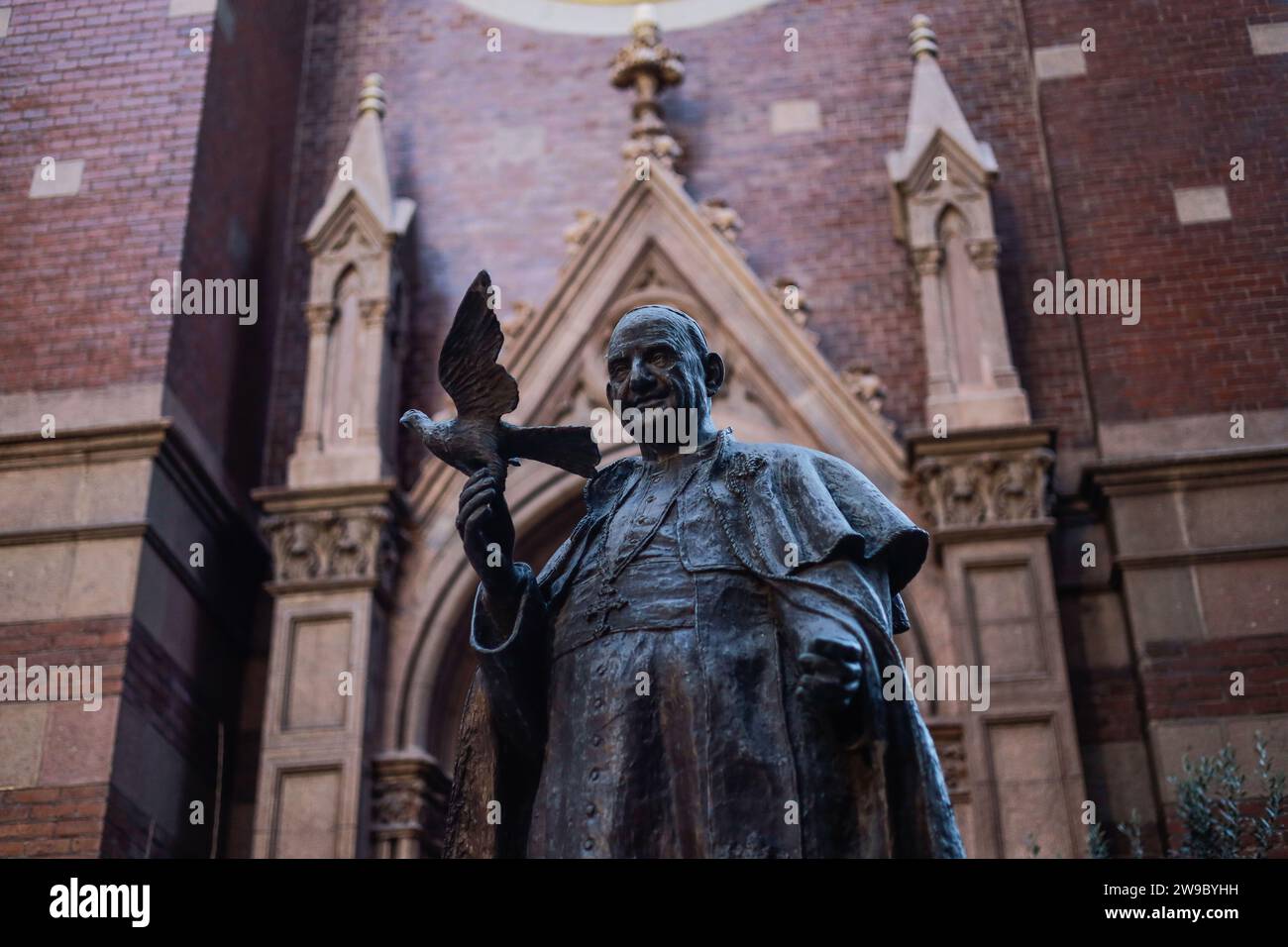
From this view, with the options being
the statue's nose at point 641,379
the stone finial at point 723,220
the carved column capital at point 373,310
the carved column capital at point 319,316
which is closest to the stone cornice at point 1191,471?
the stone finial at point 723,220

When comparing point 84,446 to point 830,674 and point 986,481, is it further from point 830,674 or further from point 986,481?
point 830,674

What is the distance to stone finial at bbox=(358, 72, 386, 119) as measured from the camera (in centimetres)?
1164

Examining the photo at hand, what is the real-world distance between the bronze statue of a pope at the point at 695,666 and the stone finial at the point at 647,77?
759 cm

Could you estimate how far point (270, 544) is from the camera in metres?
→ 10.2

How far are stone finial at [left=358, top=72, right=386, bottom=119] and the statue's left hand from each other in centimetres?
910

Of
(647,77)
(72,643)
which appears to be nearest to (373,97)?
(647,77)

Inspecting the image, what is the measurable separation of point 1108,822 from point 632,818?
6186mm

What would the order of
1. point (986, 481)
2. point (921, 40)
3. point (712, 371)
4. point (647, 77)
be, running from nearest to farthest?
point (712, 371)
point (986, 481)
point (921, 40)
point (647, 77)

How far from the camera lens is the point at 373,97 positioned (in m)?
11.7

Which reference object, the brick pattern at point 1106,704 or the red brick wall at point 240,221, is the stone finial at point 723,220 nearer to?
the red brick wall at point 240,221

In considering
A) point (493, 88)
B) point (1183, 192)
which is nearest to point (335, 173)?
point (493, 88)

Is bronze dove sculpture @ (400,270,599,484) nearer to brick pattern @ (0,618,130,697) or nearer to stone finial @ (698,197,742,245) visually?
brick pattern @ (0,618,130,697)

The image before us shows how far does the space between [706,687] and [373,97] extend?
9003mm

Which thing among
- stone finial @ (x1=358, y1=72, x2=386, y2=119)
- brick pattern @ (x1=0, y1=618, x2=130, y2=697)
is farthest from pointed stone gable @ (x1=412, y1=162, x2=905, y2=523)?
brick pattern @ (x1=0, y1=618, x2=130, y2=697)
